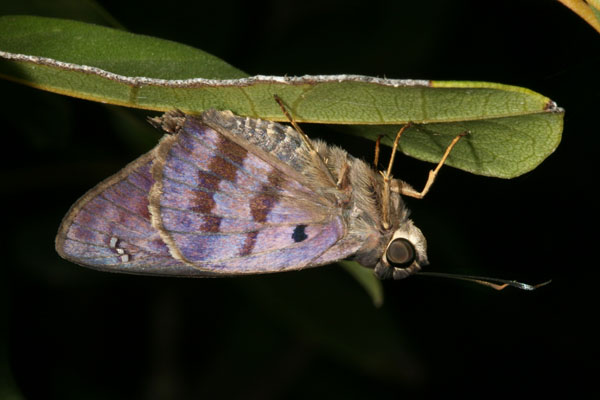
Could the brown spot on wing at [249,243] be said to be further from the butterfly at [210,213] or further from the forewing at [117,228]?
the forewing at [117,228]

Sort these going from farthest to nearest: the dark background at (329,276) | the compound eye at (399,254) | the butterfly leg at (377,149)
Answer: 1. the dark background at (329,276)
2. the compound eye at (399,254)
3. the butterfly leg at (377,149)

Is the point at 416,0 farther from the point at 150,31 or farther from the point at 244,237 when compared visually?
the point at 244,237

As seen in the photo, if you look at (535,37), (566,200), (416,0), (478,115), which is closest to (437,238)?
(566,200)

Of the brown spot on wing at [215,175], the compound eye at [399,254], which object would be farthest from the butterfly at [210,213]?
the compound eye at [399,254]

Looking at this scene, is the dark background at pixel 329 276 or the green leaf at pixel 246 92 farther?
the dark background at pixel 329 276

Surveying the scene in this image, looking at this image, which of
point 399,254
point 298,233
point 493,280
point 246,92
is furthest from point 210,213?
point 493,280

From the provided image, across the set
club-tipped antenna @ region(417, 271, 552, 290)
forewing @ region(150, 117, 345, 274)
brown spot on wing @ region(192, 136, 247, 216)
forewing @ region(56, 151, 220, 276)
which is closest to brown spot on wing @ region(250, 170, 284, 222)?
forewing @ region(150, 117, 345, 274)

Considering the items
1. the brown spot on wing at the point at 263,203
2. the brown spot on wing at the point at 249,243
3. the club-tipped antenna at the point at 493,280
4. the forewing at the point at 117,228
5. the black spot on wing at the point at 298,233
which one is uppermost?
the club-tipped antenna at the point at 493,280
